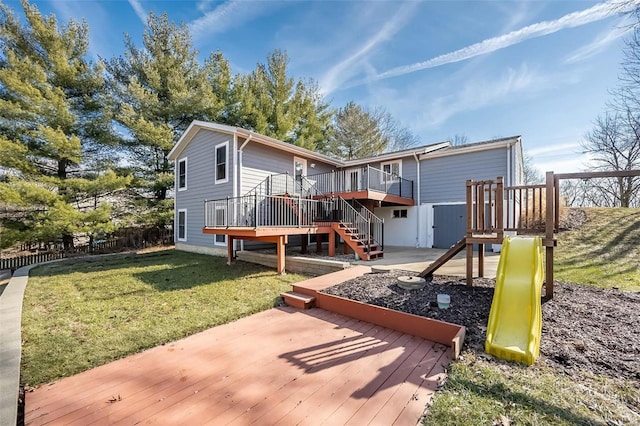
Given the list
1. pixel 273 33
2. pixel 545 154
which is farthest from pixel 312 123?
pixel 545 154

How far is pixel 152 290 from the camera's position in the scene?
5996 millimetres

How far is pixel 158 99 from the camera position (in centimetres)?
1582

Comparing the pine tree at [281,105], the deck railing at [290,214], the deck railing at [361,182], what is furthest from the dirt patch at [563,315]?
the pine tree at [281,105]

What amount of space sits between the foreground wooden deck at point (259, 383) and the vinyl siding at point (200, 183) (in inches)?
293

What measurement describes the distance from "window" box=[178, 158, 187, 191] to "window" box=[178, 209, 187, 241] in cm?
115

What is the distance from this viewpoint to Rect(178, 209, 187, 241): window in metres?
12.7

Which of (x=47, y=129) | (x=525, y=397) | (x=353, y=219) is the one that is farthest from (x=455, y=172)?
(x=47, y=129)

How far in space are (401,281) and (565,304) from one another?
2446mm

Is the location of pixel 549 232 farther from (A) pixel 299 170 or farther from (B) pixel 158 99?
(B) pixel 158 99

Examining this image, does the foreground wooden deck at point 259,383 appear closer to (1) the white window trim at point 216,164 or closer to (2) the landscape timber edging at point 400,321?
(2) the landscape timber edging at point 400,321

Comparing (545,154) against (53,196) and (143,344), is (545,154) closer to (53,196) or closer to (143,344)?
(143,344)

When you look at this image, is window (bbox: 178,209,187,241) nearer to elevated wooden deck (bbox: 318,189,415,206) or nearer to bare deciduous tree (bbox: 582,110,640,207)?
elevated wooden deck (bbox: 318,189,415,206)

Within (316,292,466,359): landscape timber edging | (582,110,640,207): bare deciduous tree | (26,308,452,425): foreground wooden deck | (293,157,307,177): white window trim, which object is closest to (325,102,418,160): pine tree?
(293,157,307,177): white window trim

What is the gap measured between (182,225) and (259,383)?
11959 millimetres
